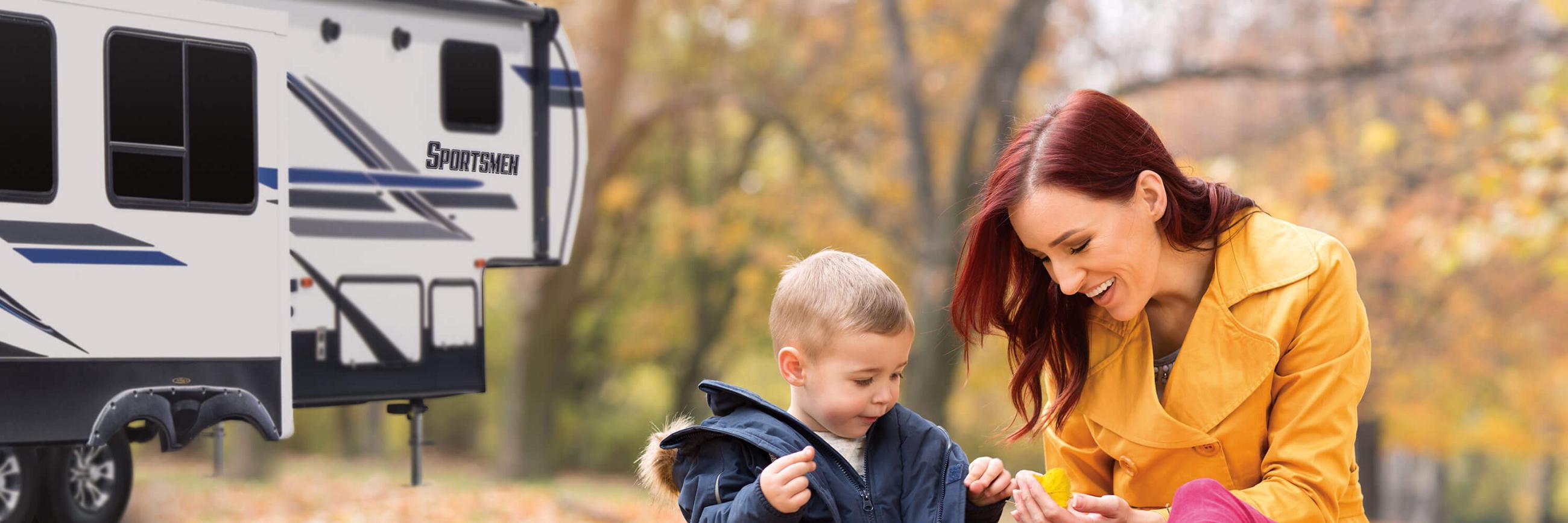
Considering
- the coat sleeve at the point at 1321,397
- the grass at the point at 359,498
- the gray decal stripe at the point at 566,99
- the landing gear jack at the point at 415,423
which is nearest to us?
the coat sleeve at the point at 1321,397

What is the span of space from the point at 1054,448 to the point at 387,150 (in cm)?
236

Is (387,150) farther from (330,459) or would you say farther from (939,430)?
(330,459)

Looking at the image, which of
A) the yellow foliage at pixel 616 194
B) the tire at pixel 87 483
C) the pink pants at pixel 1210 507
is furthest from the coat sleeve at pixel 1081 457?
the yellow foliage at pixel 616 194

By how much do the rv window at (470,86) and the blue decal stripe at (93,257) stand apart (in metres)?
1.18

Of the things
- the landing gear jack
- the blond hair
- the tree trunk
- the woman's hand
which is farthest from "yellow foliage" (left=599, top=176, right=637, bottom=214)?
the woman's hand

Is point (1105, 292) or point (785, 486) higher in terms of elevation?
point (1105, 292)

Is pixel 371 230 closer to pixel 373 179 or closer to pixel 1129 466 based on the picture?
pixel 373 179

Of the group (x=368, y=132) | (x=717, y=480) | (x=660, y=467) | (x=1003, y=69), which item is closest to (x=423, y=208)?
(x=368, y=132)

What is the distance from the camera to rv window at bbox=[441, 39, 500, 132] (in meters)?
4.50

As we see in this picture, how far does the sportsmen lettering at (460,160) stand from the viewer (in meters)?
4.45

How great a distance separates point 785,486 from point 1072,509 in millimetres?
647

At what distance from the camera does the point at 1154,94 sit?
12359 millimetres

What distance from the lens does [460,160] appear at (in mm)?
4465

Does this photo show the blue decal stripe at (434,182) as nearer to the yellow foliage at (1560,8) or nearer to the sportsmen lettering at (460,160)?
the sportsmen lettering at (460,160)
